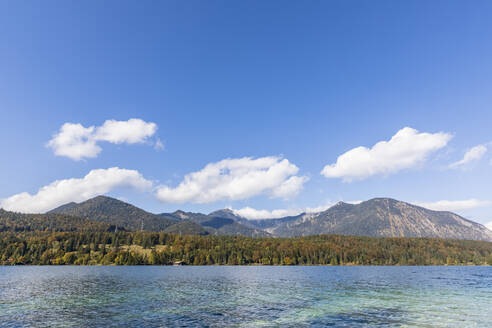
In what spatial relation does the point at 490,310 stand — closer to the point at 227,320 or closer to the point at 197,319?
the point at 227,320

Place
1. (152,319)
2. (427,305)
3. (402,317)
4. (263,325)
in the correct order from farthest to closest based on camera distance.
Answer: (427,305) → (402,317) → (152,319) → (263,325)

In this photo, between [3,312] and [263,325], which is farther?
[3,312]

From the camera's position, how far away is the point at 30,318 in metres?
45.3

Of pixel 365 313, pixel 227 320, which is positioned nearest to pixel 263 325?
pixel 227 320

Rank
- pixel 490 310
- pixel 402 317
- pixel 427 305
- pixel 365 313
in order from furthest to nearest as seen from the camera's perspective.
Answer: pixel 427 305, pixel 490 310, pixel 365 313, pixel 402 317

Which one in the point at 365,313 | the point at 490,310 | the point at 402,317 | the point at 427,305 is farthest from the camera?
the point at 427,305

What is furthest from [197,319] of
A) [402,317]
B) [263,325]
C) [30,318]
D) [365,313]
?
[402,317]

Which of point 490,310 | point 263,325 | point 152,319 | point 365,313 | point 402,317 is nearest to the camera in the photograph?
point 263,325

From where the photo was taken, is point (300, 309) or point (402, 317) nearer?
point (402, 317)

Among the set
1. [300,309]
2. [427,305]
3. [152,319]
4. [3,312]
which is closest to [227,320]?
[152,319]

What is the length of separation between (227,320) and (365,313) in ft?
77.9

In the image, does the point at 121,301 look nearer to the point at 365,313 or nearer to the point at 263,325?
the point at 263,325

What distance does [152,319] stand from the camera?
149 ft

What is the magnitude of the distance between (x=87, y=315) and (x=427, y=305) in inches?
2436
